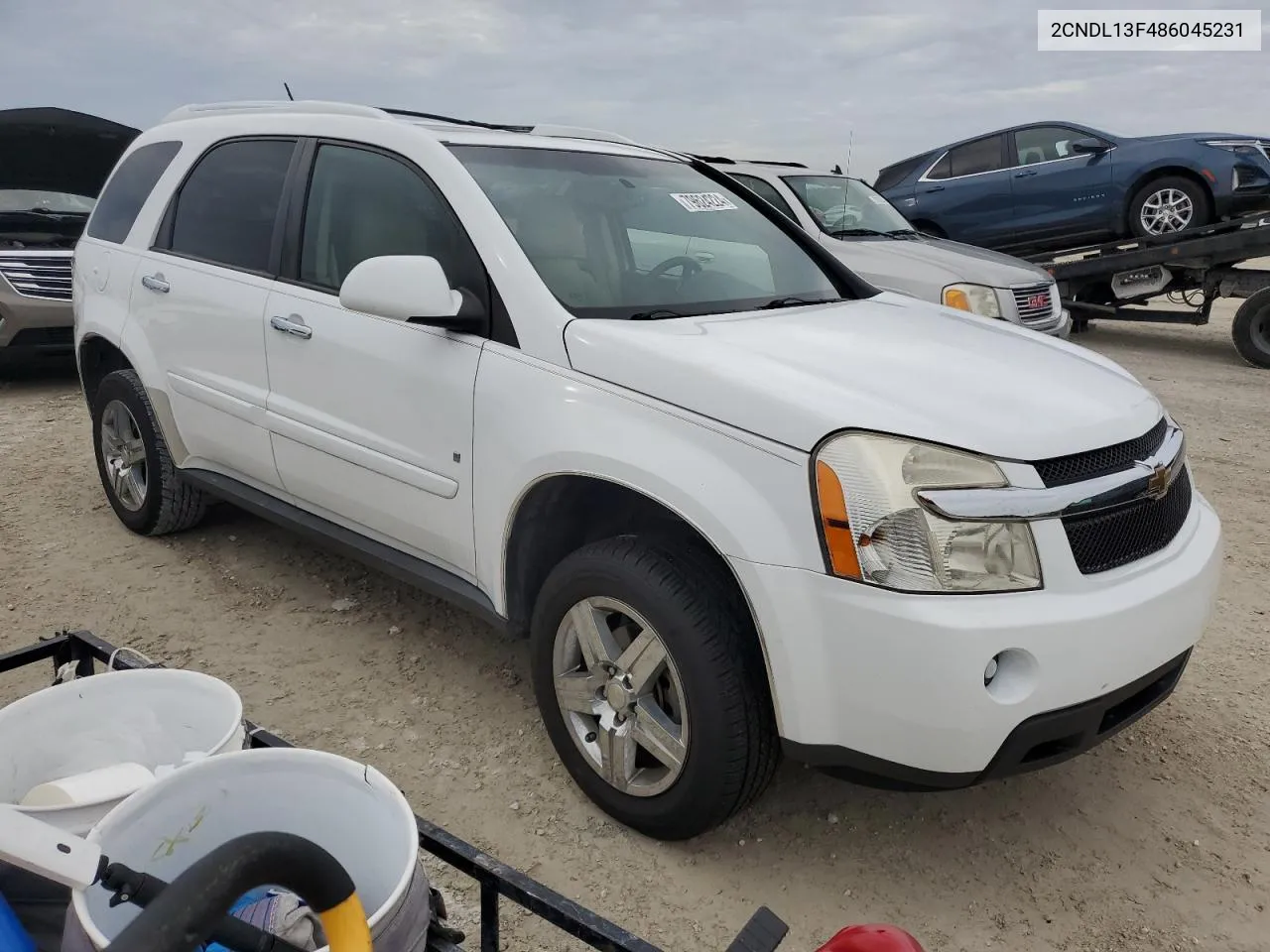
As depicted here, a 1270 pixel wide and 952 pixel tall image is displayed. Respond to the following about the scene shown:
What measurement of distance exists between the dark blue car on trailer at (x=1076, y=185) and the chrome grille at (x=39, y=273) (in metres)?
8.61

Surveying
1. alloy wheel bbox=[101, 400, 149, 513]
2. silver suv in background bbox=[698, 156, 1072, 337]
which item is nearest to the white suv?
alloy wheel bbox=[101, 400, 149, 513]

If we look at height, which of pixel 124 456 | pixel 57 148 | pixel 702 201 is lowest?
pixel 124 456

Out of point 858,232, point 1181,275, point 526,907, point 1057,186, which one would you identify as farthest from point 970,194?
point 526,907

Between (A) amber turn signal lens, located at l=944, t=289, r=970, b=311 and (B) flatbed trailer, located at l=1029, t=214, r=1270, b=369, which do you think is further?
(B) flatbed trailer, located at l=1029, t=214, r=1270, b=369

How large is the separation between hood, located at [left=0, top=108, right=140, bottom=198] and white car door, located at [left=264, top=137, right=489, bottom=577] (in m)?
6.11

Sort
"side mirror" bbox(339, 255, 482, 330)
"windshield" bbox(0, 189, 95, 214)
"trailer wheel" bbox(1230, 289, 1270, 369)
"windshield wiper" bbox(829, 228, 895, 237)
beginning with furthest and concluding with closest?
"trailer wheel" bbox(1230, 289, 1270, 369)
"windshield" bbox(0, 189, 95, 214)
"windshield wiper" bbox(829, 228, 895, 237)
"side mirror" bbox(339, 255, 482, 330)

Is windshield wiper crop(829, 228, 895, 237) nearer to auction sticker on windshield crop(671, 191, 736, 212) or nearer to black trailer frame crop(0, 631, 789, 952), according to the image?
auction sticker on windshield crop(671, 191, 736, 212)

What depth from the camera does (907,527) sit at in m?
1.99

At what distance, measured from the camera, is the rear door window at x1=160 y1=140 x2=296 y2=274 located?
3.48 meters

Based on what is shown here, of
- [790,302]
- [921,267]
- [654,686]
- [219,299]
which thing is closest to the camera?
[654,686]

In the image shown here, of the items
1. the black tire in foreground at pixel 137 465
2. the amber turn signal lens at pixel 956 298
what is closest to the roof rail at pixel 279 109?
the black tire in foreground at pixel 137 465

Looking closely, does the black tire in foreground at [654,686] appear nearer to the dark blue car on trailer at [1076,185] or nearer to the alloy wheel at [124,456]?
the alloy wheel at [124,456]

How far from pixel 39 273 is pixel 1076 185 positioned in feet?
32.4

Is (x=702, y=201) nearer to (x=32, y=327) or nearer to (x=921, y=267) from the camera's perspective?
(x=921, y=267)
